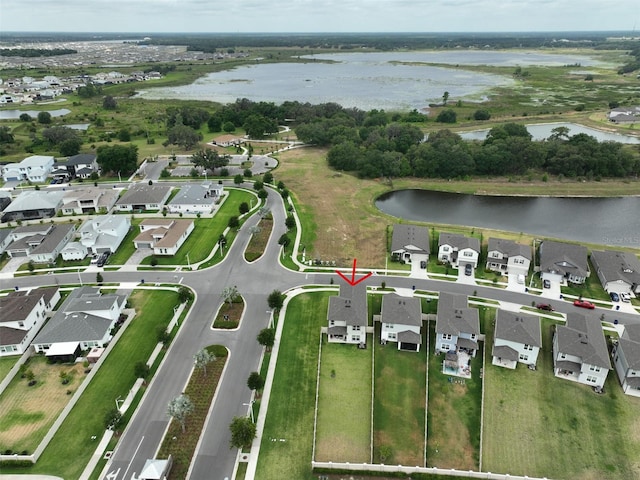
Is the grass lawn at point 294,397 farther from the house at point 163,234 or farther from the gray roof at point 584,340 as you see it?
the gray roof at point 584,340

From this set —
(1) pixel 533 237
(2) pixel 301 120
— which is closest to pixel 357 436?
(1) pixel 533 237

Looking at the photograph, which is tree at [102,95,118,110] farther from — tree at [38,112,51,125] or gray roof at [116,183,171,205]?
gray roof at [116,183,171,205]

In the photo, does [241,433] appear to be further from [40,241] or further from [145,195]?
[145,195]

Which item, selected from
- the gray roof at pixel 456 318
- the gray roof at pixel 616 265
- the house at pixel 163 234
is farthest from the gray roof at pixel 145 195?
the gray roof at pixel 616 265

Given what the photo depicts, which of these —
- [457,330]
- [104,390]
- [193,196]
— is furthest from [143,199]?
[457,330]

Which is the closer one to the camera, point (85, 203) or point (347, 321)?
point (347, 321)

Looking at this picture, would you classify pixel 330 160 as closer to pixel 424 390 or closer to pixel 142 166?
pixel 142 166
